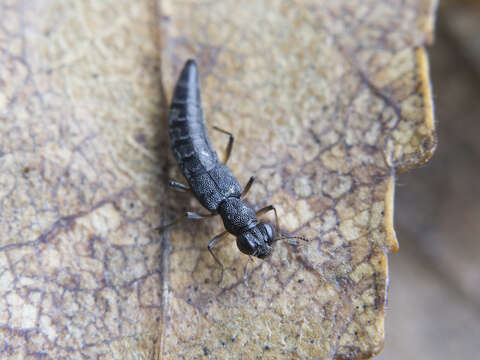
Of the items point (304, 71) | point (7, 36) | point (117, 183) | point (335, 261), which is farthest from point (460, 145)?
point (7, 36)

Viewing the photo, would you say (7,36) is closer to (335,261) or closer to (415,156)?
(335,261)

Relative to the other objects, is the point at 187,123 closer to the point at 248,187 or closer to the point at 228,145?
the point at 228,145

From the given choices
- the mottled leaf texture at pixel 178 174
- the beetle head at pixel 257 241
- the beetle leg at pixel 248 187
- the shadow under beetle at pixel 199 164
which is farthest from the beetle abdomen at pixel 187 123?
the beetle head at pixel 257 241

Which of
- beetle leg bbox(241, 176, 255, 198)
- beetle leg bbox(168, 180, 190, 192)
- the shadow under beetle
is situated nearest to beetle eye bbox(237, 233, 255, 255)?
the shadow under beetle

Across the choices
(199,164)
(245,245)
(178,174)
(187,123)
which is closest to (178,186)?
(178,174)

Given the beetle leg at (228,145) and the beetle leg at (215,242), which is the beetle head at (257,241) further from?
the beetle leg at (228,145)

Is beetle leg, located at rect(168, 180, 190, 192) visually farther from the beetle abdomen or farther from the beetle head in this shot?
the beetle head
